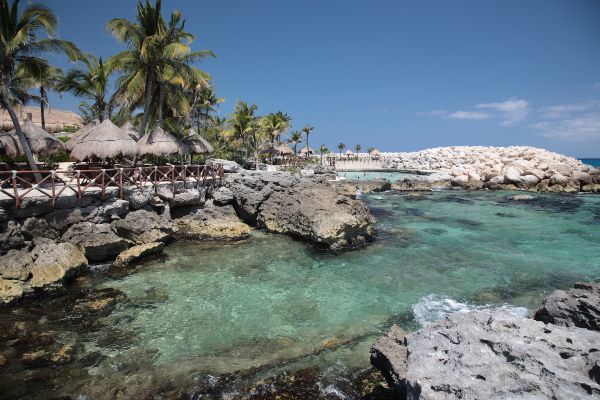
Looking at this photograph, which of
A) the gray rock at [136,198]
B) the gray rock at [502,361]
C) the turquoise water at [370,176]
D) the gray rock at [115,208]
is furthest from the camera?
the turquoise water at [370,176]

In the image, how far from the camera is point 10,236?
12234 millimetres

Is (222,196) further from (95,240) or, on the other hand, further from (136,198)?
(95,240)

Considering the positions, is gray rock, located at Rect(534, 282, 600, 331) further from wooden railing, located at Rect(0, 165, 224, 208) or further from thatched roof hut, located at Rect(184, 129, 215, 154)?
thatched roof hut, located at Rect(184, 129, 215, 154)

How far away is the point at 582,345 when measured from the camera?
176 inches

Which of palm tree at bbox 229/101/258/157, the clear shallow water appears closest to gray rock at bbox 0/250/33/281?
the clear shallow water

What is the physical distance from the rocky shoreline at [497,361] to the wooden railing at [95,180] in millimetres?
13905

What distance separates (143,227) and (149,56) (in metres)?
11.3

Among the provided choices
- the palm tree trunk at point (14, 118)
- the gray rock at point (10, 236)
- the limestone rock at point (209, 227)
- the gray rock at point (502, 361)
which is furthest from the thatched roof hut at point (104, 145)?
the gray rock at point (502, 361)

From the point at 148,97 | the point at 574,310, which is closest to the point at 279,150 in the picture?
the point at 148,97

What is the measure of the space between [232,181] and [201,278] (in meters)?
9.12

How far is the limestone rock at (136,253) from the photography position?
13616mm

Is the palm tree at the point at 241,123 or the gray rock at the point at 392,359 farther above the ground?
the palm tree at the point at 241,123

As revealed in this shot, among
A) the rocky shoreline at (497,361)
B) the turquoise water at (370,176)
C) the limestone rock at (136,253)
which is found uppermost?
the turquoise water at (370,176)

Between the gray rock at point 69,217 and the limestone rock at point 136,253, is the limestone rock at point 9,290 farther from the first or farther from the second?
the gray rock at point 69,217
